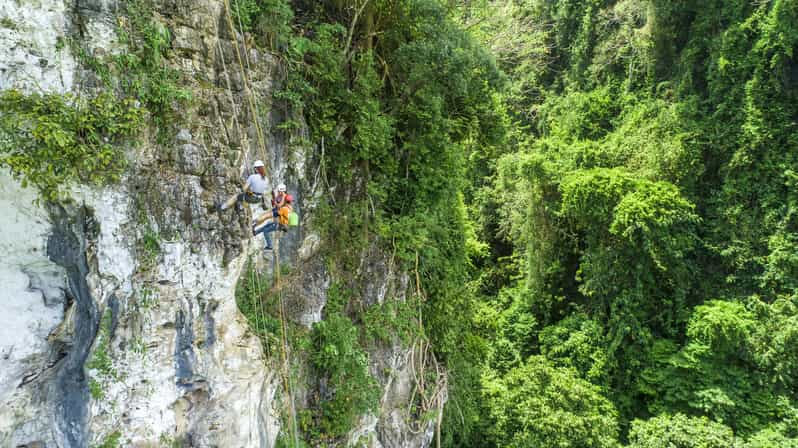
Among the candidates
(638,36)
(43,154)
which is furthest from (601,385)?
(43,154)

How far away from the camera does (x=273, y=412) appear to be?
17.5ft

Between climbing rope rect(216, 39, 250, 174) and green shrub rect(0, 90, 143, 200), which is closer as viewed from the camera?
green shrub rect(0, 90, 143, 200)

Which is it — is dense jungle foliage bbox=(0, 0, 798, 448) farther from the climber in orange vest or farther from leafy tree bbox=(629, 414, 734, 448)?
the climber in orange vest

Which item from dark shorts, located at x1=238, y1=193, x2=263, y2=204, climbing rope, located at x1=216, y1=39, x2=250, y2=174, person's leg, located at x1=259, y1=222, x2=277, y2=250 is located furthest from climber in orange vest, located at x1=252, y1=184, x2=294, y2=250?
climbing rope, located at x1=216, y1=39, x2=250, y2=174

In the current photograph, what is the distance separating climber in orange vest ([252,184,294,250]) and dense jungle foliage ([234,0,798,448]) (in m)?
1.36

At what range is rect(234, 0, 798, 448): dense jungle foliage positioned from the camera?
259 inches

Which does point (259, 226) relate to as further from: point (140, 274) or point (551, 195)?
point (551, 195)

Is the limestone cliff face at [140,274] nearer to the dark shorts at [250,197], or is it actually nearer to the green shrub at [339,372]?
the dark shorts at [250,197]

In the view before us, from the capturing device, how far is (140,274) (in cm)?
412

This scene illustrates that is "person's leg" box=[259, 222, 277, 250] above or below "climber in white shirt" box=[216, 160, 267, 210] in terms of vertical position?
below

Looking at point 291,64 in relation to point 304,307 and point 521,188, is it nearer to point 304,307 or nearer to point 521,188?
point 304,307

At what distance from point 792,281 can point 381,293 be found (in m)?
9.05

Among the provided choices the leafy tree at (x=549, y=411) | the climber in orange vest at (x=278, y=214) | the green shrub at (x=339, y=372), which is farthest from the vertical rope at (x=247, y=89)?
the leafy tree at (x=549, y=411)

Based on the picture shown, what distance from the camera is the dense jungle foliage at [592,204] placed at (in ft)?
21.6
